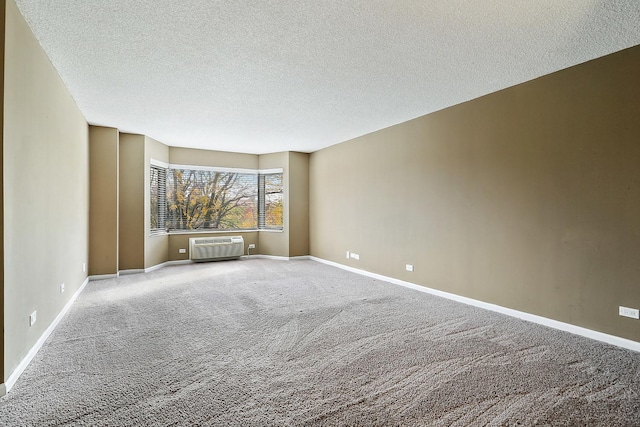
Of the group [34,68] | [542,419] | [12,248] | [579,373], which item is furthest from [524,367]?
[34,68]

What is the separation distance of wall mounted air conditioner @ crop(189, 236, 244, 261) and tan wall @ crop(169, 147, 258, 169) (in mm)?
1719

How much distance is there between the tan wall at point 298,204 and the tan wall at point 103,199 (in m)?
3.45

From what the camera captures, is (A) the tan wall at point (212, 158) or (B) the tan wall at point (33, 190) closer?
(B) the tan wall at point (33, 190)

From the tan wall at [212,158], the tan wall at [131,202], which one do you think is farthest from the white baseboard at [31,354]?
the tan wall at [212,158]

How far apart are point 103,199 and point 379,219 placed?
4629 mm

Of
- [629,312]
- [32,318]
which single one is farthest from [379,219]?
[32,318]

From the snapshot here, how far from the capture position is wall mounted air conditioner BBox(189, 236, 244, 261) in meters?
Answer: 6.76

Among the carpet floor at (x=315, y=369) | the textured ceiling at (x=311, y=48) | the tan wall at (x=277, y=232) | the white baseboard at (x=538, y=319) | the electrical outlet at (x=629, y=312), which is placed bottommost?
the carpet floor at (x=315, y=369)

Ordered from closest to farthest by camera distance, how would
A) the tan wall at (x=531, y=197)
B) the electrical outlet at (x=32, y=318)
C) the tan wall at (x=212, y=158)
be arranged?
the electrical outlet at (x=32, y=318) < the tan wall at (x=531, y=197) < the tan wall at (x=212, y=158)

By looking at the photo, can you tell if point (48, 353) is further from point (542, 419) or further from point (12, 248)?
point (542, 419)

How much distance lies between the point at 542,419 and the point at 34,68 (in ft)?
14.3

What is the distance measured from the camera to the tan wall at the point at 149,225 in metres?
5.91

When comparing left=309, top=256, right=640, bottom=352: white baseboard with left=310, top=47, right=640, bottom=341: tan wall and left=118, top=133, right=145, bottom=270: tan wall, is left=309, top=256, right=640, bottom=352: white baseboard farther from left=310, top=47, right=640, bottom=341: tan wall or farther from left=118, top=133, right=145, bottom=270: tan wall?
left=118, top=133, right=145, bottom=270: tan wall

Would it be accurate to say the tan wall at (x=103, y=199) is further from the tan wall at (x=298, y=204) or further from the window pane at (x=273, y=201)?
the tan wall at (x=298, y=204)
